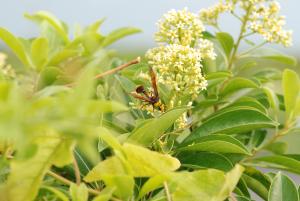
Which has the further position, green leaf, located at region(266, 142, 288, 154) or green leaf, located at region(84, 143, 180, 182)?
green leaf, located at region(266, 142, 288, 154)

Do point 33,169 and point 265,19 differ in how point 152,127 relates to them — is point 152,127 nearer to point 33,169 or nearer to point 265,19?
point 33,169

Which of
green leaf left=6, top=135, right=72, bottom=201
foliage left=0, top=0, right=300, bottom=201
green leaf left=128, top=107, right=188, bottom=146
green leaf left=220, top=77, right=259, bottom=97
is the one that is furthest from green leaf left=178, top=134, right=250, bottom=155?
green leaf left=6, top=135, right=72, bottom=201

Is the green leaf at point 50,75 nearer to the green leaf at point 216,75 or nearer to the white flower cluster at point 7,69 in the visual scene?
the white flower cluster at point 7,69

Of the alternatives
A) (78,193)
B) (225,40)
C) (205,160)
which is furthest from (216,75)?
(78,193)

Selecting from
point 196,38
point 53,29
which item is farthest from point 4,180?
point 53,29

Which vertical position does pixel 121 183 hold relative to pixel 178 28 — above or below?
below

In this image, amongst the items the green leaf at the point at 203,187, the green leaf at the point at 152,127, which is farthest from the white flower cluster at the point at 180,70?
the green leaf at the point at 203,187

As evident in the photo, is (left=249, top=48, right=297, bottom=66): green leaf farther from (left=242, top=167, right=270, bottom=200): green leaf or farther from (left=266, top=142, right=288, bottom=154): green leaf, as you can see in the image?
(left=242, top=167, right=270, bottom=200): green leaf
